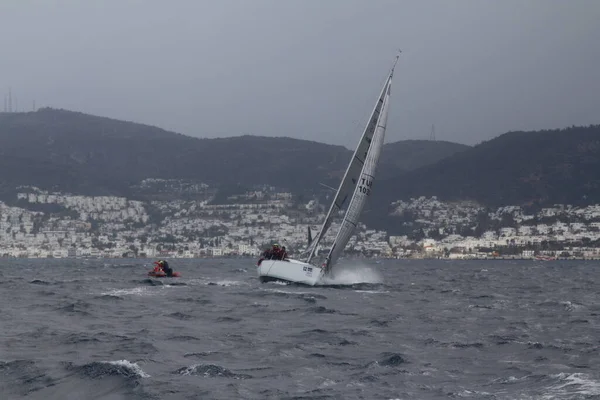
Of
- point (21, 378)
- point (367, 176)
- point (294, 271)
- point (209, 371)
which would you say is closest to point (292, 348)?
point (209, 371)

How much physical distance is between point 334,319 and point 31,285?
2582cm

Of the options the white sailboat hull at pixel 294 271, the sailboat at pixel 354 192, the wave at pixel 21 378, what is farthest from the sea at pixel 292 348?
the sailboat at pixel 354 192

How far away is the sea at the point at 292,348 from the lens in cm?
2052

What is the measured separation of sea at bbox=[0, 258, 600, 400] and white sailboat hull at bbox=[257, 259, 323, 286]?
21.2ft

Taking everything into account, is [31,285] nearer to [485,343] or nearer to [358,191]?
[358,191]

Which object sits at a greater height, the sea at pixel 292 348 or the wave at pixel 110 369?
the wave at pixel 110 369

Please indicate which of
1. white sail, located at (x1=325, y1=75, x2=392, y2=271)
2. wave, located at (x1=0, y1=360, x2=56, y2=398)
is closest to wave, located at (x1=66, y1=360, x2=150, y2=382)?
wave, located at (x1=0, y1=360, x2=56, y2=398)

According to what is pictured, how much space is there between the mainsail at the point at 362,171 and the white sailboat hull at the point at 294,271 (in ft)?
5.27

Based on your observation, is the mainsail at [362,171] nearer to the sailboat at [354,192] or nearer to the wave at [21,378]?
the sailboat at [354,192]

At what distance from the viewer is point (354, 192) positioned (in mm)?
52281

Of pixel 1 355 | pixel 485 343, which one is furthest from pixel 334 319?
pixel 1 355

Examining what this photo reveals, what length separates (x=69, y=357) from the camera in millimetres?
23531

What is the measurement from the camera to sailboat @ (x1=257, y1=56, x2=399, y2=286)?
51812 mm

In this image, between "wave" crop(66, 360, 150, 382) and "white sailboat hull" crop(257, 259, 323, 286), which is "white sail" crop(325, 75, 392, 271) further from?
"wave" crop(66, 360, 150, 382)
